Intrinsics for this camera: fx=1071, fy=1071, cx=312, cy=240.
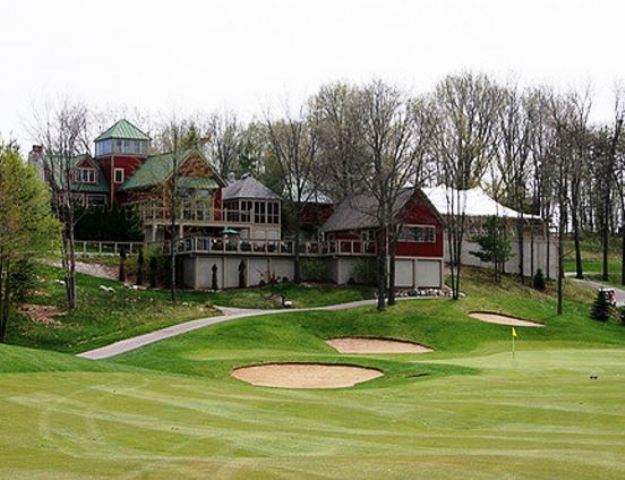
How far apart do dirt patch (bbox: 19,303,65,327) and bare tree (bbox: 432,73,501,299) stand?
85.9 feet

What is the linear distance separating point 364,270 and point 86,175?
26321 mm

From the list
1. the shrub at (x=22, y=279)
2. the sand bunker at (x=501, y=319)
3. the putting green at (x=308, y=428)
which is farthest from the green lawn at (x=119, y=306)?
the putting green at (x=308, y=428)

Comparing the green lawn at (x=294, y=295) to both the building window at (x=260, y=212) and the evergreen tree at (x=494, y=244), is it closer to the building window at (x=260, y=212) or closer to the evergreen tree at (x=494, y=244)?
the evergreen tree at (x=494, y=244)

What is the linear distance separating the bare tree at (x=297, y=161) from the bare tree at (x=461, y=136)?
31.9 feet

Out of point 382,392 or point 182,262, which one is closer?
point 382,392

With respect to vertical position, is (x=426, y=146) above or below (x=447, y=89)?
below

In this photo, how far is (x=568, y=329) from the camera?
64.2 metres

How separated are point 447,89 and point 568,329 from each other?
3718 centimetres

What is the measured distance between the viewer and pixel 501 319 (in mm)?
66625

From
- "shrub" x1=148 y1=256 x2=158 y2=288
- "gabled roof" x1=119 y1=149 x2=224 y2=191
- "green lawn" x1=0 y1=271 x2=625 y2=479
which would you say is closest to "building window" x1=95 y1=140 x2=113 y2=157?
"gabled roof" x1=119 y1=149 x2=224 y2=191

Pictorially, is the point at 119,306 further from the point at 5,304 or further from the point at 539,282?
the point at 539,282

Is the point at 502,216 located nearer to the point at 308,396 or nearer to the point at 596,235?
the point at 596,235

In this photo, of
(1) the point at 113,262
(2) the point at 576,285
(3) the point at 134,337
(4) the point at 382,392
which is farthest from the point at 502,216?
(4) the point at 382,392

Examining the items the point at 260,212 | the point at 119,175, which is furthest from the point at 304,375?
the point at 119,175
